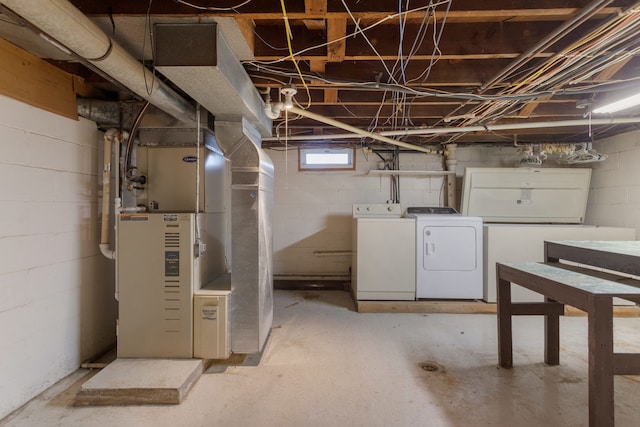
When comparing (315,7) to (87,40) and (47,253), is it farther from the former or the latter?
(47,253)

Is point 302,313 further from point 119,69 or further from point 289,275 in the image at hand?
point 119,69

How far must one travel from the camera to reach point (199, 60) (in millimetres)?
1397

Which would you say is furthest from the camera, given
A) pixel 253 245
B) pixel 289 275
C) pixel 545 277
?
pixel 289 275

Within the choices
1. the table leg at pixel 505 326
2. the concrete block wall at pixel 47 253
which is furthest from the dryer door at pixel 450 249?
the concrete block wall at pixel 47 253

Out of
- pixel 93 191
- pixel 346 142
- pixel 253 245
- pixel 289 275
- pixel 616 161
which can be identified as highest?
pixel 346 142

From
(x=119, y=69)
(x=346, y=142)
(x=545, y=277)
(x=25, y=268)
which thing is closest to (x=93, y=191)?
(x=25, y=268)

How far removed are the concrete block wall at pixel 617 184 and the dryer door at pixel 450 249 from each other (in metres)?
1.82

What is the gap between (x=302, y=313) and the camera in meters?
3.07

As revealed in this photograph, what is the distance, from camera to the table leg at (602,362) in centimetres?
129

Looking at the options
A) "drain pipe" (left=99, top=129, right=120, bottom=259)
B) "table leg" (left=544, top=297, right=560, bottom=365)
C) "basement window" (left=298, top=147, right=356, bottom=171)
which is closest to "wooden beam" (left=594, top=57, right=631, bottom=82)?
"table leg" (left=544, top=297, right=560, bottom=365)

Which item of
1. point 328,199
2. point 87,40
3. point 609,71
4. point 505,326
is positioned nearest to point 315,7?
point 87,40

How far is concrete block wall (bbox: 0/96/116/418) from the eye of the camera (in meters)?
Answer: 1.60

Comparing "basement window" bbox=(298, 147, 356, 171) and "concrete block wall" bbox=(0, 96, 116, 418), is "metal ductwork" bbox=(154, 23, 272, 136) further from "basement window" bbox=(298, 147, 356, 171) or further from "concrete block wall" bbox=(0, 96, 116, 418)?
"basement window" bbox=(298, 147, 356, 171)

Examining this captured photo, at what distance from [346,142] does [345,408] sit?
2.97 m
